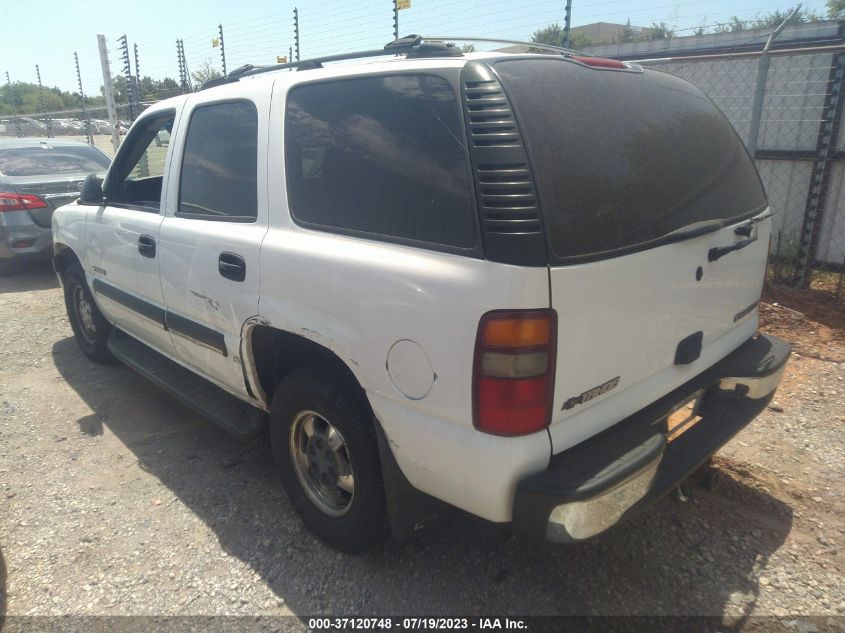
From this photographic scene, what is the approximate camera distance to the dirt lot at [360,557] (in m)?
2.44

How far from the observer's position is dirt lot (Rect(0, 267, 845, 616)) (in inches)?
96.1

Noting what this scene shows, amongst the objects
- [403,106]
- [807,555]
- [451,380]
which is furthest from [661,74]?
[807,555]

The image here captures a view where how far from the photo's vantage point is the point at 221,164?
3.02m

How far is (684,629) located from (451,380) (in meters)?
1.34

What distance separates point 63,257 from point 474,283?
4283mm

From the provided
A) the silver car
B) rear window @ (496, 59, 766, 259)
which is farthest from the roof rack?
the silver car

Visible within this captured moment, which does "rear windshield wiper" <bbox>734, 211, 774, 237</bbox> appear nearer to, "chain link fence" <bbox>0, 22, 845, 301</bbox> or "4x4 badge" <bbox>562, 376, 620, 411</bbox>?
"4x4 badge" <bbox>562, 376, 620, 411</bbox>

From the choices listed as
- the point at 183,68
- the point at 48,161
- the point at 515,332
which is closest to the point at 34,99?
the point at 183,68

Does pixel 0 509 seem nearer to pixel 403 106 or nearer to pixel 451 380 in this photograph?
pixel 451 380

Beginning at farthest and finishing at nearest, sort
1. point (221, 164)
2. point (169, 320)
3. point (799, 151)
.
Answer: point (799, 151)
point (169, 320)
point (221, 164)

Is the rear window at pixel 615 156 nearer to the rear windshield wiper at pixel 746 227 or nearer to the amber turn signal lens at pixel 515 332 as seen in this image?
the rear windshield wiper at pixel 746 227

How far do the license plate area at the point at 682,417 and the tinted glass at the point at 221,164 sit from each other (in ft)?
6.48

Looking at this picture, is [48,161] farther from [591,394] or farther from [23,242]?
[591,394]

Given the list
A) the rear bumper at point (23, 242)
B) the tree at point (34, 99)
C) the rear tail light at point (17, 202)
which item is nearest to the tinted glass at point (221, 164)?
the rear bumper at point (23, 242)
